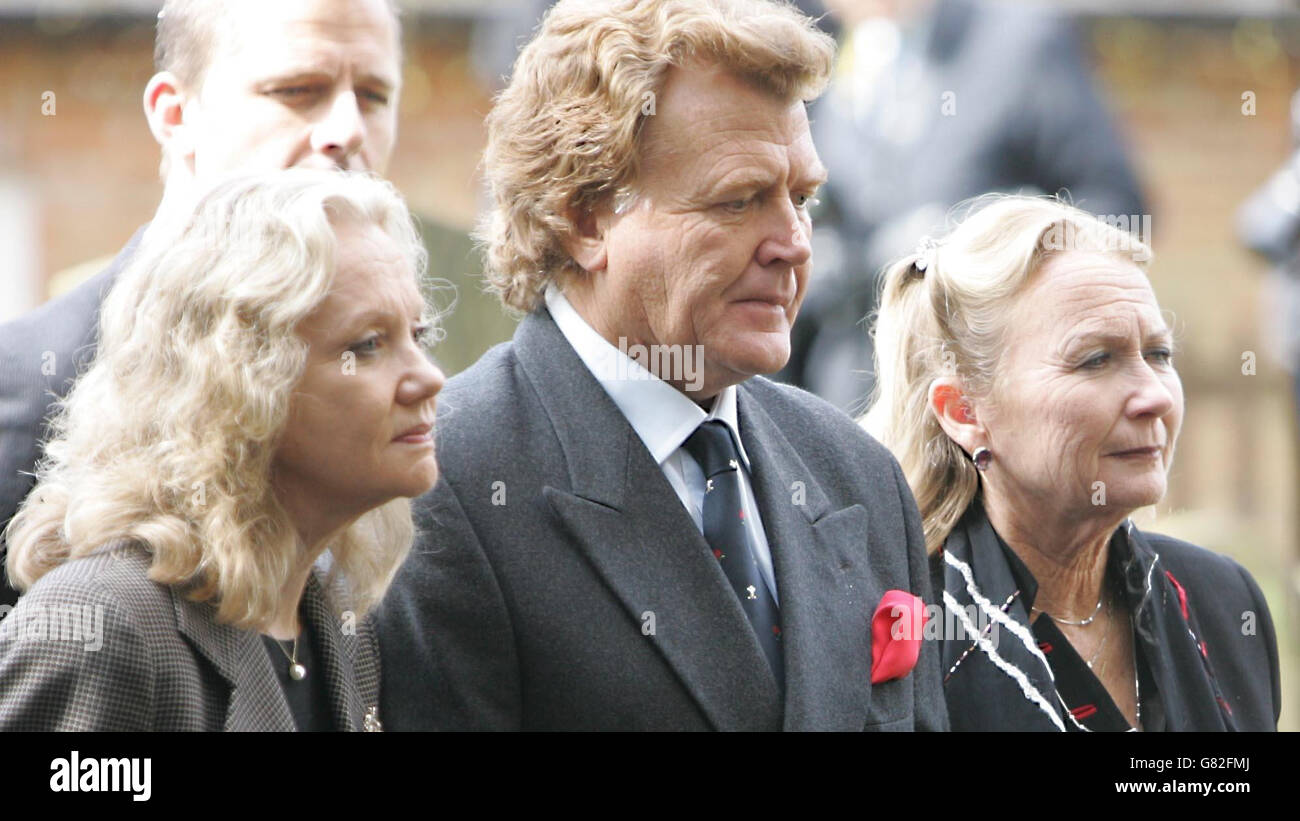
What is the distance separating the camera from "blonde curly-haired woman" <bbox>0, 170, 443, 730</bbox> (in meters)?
2.52

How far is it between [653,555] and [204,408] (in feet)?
2.49

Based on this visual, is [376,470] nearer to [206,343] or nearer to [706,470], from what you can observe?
[206,343]

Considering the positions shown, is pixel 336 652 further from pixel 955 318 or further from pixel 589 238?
pixel 955 318

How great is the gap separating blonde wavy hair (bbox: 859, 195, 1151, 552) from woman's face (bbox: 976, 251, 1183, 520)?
0.05 meters

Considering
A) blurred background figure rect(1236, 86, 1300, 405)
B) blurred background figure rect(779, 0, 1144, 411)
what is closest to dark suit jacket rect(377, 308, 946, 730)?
blurred background figure rect(779, 0, 1144, 411)

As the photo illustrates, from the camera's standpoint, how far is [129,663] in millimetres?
2506

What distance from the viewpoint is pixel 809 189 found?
124 inches

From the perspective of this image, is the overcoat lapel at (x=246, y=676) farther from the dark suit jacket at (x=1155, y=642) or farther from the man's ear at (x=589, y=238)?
the dark suit jacket at (x=1155, y=642)

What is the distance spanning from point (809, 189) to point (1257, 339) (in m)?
9.17

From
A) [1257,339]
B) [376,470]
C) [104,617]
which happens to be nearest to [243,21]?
[376,470]

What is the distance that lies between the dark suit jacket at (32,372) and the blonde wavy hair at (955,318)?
5.18 ft

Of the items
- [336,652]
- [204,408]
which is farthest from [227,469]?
[336,652]

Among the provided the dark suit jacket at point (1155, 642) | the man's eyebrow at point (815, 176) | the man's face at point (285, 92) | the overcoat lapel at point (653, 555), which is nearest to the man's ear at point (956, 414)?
the dark suit jacket at point (1155, 642)

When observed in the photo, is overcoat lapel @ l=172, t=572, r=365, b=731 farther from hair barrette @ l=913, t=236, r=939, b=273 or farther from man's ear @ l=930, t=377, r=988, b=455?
hair barrette @ l=913, t=236, r=939, b=273
